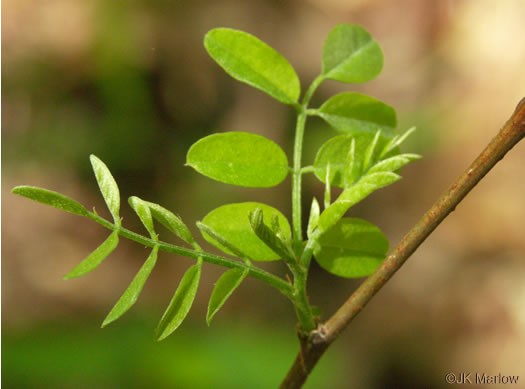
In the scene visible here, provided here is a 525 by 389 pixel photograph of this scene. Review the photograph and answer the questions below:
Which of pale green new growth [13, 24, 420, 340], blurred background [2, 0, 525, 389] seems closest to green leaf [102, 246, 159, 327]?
pale green new growth [13, 24, 420, 340]

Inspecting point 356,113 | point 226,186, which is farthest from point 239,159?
point 226,186

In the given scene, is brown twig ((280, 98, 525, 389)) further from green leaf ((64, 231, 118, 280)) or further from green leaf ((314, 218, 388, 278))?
green leaf ((64, 231, 118, 280))

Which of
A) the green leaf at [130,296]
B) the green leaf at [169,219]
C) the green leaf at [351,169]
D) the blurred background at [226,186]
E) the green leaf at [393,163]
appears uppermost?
the green leaf at [393,163]

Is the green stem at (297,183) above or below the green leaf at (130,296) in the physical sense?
above

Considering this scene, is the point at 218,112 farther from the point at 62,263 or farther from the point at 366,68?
the point at 366,68

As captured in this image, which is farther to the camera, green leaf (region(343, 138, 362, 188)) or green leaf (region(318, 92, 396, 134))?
green leaf (region(318, 92, 396, 134))

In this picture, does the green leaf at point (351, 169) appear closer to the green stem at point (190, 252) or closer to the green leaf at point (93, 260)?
the green stem at point (190, 252)

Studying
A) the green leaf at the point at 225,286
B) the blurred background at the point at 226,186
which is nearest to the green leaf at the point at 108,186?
the green leaf at the point at 225,286

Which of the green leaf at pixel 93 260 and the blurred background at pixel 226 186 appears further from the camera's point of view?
the blurred background at pixel 226 186
